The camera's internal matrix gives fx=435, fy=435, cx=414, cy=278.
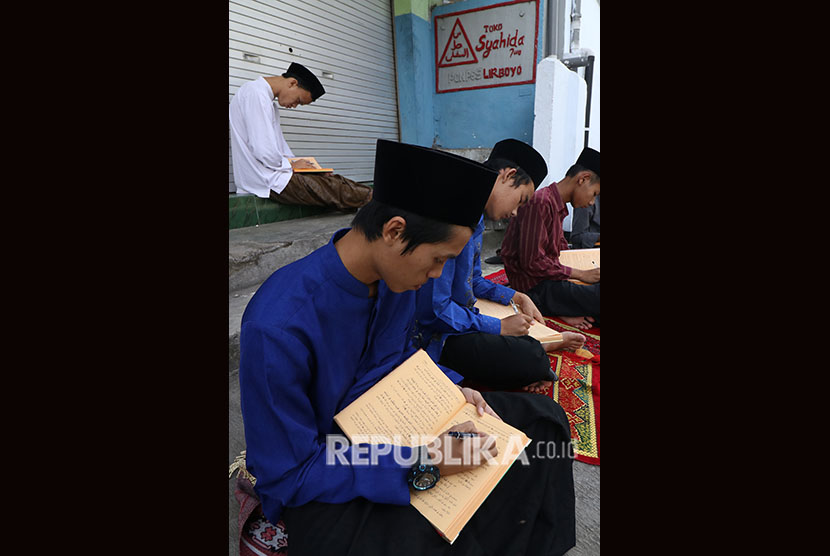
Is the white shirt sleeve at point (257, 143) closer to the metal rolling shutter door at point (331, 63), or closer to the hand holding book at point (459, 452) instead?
the metal rolling shutter door at point (331, 63)

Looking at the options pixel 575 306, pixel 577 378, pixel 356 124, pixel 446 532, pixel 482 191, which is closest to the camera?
pixel 446 532

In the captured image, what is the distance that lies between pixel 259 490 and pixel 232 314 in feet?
5.16

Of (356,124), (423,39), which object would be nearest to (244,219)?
(356,124)

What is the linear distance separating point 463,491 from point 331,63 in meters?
5.12

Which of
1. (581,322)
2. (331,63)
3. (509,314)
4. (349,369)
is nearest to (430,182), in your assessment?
(349,369)

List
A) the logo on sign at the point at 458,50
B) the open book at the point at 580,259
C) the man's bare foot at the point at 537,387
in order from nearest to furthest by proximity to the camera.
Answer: the man's bare foot at the point at 537,387 < the open book at the point at 580,259 < the logo on sign at the point at 458,50

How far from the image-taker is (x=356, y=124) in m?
5.54

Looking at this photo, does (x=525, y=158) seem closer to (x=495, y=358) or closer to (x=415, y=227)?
(x=495, y=358)

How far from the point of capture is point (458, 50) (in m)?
6.13

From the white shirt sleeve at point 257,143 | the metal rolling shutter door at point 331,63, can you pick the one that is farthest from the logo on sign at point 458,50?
the white shirt sleeve at point 257,143

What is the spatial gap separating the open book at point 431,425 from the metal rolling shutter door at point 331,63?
3.50m

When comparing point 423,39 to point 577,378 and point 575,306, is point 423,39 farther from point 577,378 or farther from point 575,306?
point 577,378

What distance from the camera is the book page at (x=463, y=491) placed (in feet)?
3.51

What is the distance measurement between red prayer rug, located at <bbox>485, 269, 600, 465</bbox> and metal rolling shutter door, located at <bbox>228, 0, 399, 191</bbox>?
339 centimetres
